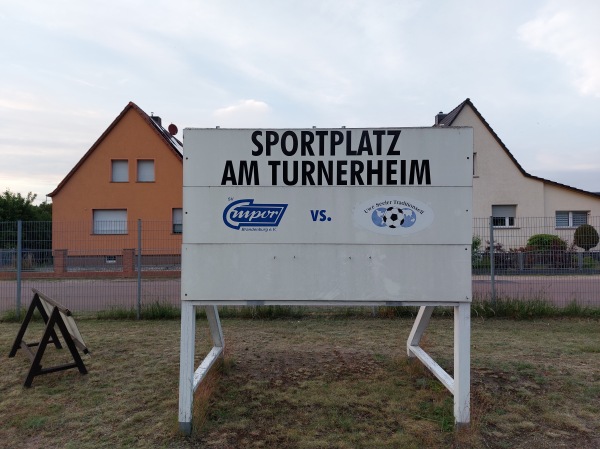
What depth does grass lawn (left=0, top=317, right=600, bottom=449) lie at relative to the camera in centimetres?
366

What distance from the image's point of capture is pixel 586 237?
35.1 feet

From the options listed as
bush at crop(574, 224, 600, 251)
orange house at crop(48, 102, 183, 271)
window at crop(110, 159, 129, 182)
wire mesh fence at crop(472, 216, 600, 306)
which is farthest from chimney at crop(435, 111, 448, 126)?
wire mesh fence at crop(472, 216, 600, 306)

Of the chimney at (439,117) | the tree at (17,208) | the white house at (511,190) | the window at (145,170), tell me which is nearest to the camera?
the window at (145,170)

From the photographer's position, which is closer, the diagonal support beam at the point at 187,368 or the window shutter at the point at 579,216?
the diagonal support beam at the point at 187,368

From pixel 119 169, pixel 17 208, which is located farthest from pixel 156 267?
pixel 17 208

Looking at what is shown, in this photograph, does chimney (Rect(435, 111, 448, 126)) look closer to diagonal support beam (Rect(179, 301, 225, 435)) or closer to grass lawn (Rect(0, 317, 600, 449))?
grass lawn (Rect(0, 317, 600, 449))

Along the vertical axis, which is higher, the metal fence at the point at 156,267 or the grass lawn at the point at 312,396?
Result: the metal fence at the point at 156,267

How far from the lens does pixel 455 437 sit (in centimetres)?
362

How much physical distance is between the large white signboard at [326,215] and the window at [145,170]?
24.0 m

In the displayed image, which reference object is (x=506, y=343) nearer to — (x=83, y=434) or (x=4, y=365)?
(x=83, y=434)

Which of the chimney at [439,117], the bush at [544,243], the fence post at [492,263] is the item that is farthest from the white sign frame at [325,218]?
the chimney at [439,117]

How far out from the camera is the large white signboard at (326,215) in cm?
385

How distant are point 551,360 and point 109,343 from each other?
6.05 metres

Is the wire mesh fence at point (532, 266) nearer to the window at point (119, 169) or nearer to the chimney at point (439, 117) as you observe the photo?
the window at point (119, 169)
